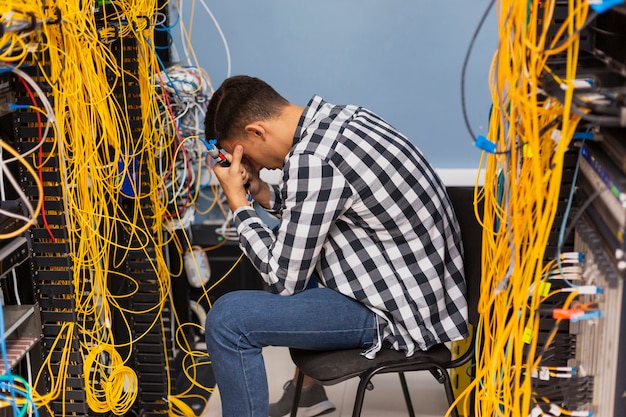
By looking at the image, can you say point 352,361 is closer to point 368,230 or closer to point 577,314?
point 368,230

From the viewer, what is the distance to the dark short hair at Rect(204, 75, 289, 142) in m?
1.98

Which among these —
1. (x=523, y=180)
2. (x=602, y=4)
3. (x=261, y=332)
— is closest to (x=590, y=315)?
(x=523, y=180)

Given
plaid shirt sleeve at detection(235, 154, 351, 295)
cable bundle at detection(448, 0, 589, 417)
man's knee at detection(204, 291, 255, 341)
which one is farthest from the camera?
man's knee at detection(204, 291, 255, 341)

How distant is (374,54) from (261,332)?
1420 mm

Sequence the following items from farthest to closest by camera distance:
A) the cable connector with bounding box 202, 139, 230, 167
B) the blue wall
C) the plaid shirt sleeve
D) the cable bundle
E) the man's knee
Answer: the blue wall < the cable connector with bounding box 202, 139, 230, 167 < the man's knee < the plaid shirt sleeve < the cable bundle

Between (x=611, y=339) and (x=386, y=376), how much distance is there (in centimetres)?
151

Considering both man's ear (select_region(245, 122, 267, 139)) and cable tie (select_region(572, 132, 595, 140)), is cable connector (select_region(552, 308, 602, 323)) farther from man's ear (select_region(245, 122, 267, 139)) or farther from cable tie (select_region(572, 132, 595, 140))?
man's ear (select_region(245, 122, 267, 139))

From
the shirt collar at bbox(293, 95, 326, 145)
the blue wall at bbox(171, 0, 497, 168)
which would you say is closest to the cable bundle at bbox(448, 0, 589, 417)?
the shirt collar at bbox(293, 95, 326, 145)

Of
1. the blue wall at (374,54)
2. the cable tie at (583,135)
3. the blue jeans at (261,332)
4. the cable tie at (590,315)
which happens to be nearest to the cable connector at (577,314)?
the cable tie at (590,315)

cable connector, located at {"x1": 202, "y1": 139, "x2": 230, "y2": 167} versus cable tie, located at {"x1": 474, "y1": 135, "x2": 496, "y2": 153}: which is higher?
cable tie, located at {"x1": 474, "y1": 135, "x2": 496, "y2": 153}

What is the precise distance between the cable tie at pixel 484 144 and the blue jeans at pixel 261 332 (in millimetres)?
650

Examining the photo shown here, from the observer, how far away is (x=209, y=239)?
3055mm

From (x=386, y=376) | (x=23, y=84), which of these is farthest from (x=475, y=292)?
(x=23, y=84)

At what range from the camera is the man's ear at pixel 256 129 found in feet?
6.48
